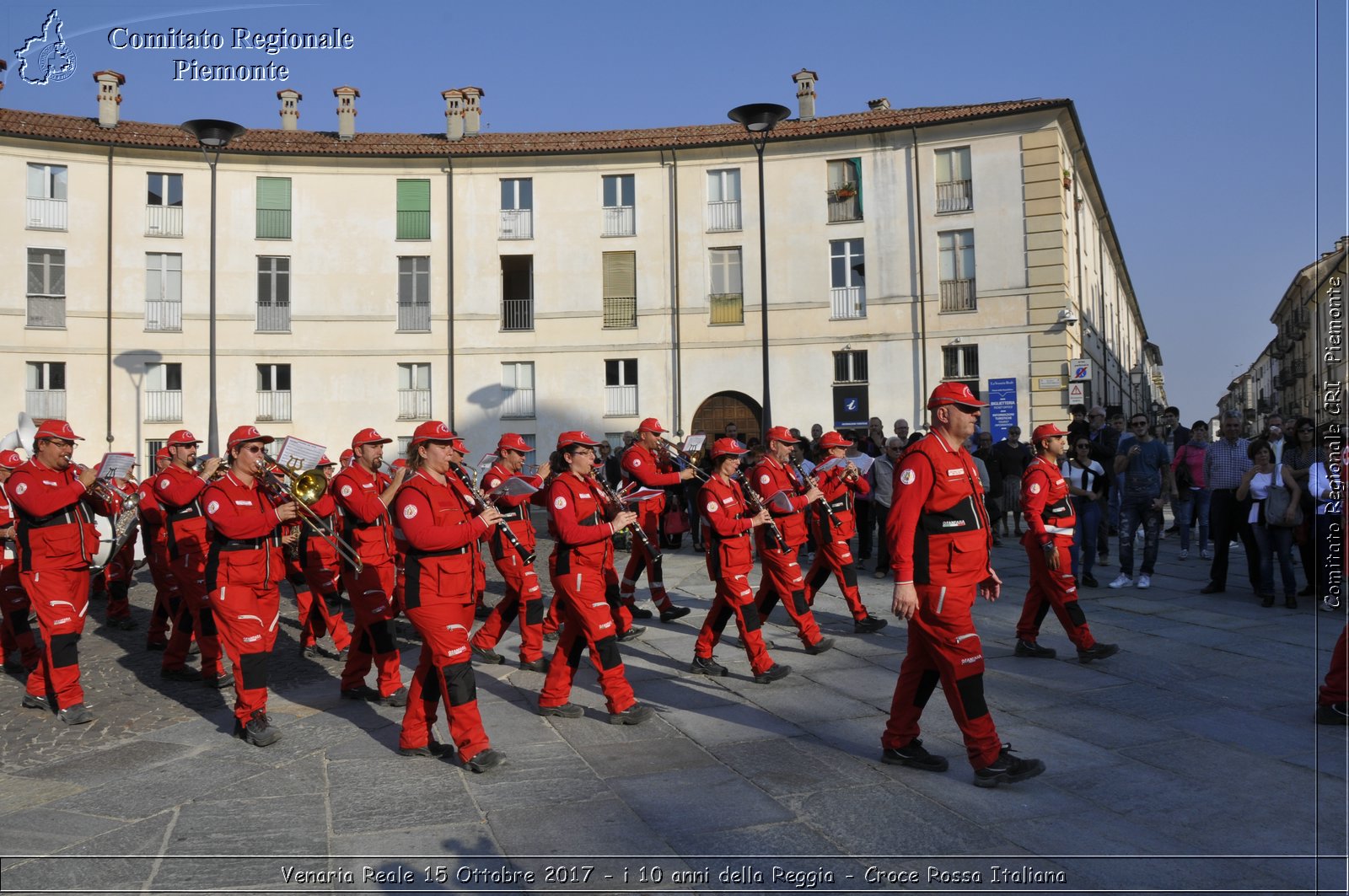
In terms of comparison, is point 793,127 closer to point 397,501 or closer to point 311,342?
point 311,342

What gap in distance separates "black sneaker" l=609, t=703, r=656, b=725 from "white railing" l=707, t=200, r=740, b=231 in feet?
81.4

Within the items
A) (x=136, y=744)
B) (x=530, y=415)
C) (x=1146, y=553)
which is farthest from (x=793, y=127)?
(x=136, y=744)

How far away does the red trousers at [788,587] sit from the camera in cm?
886

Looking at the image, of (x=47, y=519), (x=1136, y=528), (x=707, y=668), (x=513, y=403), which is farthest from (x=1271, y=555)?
(x=513, y=403)

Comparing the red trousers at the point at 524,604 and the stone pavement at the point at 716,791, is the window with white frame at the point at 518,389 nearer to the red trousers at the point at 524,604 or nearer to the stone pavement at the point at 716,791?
the red trousers at the point at 524,604

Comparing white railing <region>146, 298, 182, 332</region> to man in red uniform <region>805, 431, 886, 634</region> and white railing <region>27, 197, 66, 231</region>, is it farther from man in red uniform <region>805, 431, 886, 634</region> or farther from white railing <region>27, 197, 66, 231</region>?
man in red uniform <region>805, 431, 886, 634</region>

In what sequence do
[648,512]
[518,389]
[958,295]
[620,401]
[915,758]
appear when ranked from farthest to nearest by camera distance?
[518,389]
[620,401]
[958,295]
[648,512]
[915,758]

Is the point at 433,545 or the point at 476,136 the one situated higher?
the point at 476,136

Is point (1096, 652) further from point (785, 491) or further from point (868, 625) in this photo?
point (785, 491)

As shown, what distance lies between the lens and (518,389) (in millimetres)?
31156

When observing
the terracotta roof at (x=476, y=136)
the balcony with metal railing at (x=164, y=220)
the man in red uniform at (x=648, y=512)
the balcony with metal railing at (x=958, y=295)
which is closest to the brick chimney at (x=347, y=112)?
the terracotta roof at (x=476, y=136)

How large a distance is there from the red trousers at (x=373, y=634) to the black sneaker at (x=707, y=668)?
2.37 metres

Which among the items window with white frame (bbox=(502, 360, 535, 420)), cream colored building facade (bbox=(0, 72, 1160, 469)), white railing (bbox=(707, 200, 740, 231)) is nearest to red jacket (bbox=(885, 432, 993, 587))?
cream colored building facade (bbox=(0, 72, 1160, 469))

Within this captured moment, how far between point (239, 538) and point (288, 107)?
31.3 meters
